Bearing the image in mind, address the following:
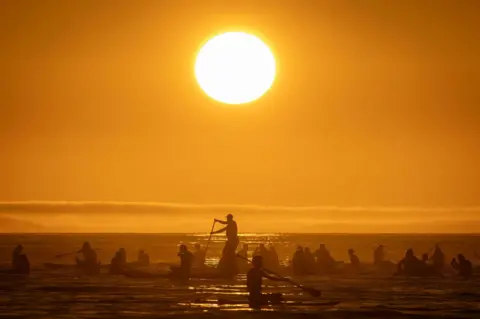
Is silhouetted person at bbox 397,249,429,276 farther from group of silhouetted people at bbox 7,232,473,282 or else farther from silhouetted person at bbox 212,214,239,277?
silhouetted person at bbox 212,214,239,277

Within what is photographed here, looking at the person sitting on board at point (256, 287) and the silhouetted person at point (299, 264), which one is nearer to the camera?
the person sitting on board at point (256, 287)

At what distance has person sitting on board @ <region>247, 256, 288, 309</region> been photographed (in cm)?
3347

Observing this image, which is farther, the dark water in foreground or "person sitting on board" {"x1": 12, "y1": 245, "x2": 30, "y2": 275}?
"person sitting on board" {"x1": 12, "y1": 245, "x2": 30, "y2": 275}

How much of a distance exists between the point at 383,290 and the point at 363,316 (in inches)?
426

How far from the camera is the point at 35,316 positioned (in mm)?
A: 31609

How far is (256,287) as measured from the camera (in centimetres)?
3419

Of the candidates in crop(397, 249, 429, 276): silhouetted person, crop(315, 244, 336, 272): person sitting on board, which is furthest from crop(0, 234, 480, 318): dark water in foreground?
crop(315, 244, 336, 272): person sitting on board

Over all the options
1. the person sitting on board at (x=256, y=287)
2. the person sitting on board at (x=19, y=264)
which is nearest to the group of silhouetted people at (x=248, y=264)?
the person sitting on board at (x=19, y=264)

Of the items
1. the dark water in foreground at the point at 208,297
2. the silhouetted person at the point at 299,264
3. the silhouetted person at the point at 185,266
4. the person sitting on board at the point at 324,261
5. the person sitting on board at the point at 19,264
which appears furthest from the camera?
the person sitting on board at the point at 324,261

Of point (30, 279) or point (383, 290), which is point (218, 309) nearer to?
point (383, 290)

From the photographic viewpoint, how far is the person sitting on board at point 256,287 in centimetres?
3347

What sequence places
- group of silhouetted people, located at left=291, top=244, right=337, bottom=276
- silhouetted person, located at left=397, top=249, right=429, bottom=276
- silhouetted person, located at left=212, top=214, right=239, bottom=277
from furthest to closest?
group of silhouetted people, located at left=291, top=244, right=337, bottom=276 < silhouetted person, located at left=397, top=249, right=429, bottom=276 < silhouetted person, located at left=212, top=214, right=239, bottom=277

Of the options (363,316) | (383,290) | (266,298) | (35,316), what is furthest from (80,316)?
(383,290)

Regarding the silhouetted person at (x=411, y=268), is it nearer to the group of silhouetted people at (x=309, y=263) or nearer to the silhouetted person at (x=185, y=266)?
the group of silhouetted people at (x=309, y=263)
